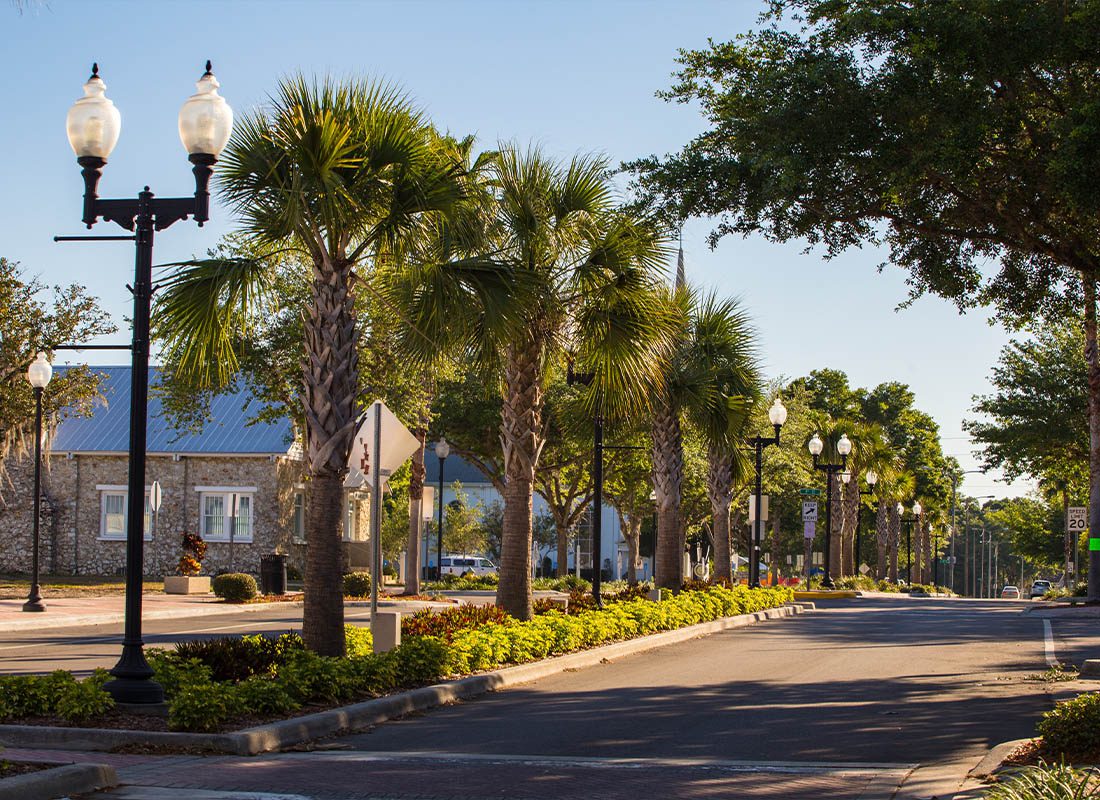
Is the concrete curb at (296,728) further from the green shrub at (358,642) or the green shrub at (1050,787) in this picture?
the green shrub at (1050,787)

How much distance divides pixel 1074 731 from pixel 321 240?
27.9 feet

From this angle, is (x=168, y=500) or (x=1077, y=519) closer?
(x=1077, y=519)

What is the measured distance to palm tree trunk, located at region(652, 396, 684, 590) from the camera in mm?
26938

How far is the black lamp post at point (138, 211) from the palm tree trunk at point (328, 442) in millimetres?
2407

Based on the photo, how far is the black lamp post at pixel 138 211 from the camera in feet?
35.4

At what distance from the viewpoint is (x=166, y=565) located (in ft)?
147

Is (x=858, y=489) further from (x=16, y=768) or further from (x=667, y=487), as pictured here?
(x=16, y=768)

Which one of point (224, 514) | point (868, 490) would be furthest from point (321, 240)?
point (868, 490)

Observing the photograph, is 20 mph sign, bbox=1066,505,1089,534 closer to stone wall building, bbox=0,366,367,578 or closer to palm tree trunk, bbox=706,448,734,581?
palm tree trunk, bbox=706,448,734,581

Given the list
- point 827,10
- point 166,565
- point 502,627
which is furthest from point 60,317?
point 827,10

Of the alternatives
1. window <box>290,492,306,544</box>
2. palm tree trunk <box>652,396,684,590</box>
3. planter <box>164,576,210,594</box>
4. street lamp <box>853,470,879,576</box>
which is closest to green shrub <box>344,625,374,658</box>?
palm tree trunk <box>652,396,684,590</box>

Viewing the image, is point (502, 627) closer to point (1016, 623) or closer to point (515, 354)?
point (515, 354)

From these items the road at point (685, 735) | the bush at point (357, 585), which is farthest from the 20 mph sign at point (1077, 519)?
the bush at point (357, 585)

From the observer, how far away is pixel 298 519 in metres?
47.1
